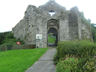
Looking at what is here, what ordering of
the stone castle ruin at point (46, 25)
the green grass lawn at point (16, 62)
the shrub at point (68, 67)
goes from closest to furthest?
the shrub at point (68, 67) < the green grass lawn at point (16, 62) < the stone castle ruin at point (46, 25)

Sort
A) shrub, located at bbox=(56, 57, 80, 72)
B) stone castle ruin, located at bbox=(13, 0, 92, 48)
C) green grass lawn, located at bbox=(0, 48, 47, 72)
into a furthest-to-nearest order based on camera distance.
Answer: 1. stone castle ruin, located at bbox=(13, 0, 92, 48)
2. green grass lawn, located at bbox=(0, 48, 47, 72)
3. shrub, located at bbox=(56, 57, 80, 72)

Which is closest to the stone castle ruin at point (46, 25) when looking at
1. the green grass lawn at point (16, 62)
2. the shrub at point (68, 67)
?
the green grass lawn at point (16, 62)

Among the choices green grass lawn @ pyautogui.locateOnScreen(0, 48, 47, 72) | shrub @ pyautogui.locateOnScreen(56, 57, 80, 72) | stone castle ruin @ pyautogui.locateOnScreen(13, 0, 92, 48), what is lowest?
green grass lawn @ pyautogui.locateOnScreen(0, 48, 47, 72)

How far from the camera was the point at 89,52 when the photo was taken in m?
9.85

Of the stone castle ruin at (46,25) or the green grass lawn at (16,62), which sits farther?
the stone castle ruin at (46,25)

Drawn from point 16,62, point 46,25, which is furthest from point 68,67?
point 46,25

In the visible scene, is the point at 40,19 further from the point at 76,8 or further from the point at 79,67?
the point at 79,67

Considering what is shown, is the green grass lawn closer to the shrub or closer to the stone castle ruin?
the shrub

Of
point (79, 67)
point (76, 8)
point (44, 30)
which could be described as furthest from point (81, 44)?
point (76, 8)

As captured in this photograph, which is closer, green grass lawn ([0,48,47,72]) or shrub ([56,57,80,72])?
shrub ([56,57,80,72])

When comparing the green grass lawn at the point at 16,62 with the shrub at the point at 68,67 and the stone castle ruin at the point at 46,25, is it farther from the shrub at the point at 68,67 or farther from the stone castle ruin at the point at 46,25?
the stone castle ruin at the point at 46,25

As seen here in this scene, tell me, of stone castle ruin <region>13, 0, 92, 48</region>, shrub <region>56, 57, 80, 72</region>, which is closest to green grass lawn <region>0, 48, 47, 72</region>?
shrub <region>56, 57, 80, 72</region>

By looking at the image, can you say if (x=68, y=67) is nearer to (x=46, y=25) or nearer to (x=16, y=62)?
(x=16, y=62)

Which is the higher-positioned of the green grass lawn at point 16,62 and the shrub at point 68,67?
the shrub at point 68,67
